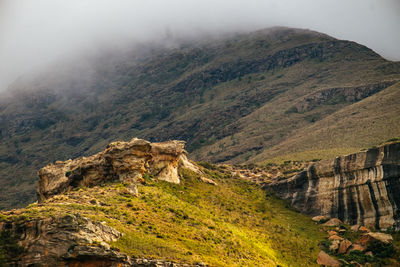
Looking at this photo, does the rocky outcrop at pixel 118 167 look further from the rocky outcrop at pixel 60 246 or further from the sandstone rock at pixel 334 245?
the sandstone rock at pixel 334 245

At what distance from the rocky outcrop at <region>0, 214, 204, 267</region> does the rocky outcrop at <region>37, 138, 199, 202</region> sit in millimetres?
22677

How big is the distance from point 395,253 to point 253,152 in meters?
108

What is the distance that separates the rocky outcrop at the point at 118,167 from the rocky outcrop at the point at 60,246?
2268 centimetres

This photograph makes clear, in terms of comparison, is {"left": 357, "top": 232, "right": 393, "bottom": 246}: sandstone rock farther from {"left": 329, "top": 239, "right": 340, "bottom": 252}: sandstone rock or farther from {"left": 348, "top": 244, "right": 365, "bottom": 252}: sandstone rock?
{"left": 329, "top": 239, "right": 340, "bottom": 252}: sandstone rock

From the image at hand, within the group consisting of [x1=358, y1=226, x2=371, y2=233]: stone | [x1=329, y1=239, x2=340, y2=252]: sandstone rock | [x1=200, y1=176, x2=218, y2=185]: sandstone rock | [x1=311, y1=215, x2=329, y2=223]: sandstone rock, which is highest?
[x1=200, y1=176, x2=218, y2=185]: sandstone rock

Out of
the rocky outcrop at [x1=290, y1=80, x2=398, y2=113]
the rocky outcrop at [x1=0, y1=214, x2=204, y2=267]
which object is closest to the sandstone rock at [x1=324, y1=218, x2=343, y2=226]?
the rocky outcrop at [x1=0, y1=214, x2=204, y2=267]

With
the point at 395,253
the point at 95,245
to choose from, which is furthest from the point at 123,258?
the point at 395,253

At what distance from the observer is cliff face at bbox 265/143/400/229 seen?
6334 centimetres

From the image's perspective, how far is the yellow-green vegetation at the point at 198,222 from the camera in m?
43.6

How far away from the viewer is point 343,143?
11600 cm

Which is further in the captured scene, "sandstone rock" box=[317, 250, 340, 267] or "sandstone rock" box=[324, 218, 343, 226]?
"sandstone rock" box=[324, 218, 343, 226]

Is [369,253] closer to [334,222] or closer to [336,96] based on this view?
[334,222]

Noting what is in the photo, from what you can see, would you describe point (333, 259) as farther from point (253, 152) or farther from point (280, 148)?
point (253, 152)

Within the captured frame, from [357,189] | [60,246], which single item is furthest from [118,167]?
[357,189]
